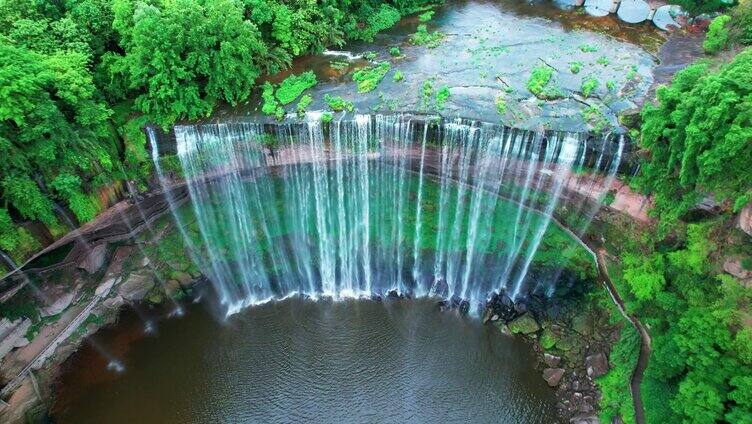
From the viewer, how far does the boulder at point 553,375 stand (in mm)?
19375

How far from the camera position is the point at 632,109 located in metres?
21.1

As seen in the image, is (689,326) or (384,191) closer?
(689,326)

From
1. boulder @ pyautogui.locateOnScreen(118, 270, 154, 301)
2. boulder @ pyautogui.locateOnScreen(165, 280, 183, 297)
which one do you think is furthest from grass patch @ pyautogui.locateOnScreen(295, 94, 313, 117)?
boulder @ pyautogui.locateOnScreen(118, 270, 154, 301)

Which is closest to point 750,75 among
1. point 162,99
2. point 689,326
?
point 689,326

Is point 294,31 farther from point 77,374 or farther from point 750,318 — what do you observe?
point 750,318

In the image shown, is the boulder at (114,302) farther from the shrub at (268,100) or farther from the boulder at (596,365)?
the boulder at (596,365)

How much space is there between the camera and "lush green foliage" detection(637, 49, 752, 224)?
14.1 m

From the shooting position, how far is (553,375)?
1953cm

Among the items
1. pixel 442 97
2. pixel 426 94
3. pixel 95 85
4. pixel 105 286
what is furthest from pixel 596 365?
pixel 95 85

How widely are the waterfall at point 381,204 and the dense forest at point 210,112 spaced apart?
6.82 ft

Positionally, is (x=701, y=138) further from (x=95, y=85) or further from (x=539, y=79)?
(x=95, y=85)

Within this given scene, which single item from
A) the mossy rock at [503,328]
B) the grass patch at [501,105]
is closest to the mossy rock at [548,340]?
the mossy rock at [503,328]

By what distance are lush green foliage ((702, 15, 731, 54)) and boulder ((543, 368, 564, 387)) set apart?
59.2ft

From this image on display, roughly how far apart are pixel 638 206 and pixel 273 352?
16.6 meters
